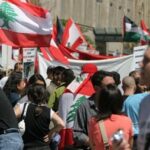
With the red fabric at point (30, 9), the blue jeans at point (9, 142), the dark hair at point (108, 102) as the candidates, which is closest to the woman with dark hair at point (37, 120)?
the blue jeans at point (9, 142)

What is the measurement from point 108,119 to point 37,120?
1.75 m

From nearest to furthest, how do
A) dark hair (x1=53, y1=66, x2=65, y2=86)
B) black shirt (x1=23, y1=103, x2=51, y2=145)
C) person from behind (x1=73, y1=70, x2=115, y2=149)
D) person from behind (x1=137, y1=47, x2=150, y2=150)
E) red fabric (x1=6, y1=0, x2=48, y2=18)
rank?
person from behind (x1=137, y1=47, x2=150, y2=150) < person from behind (x1=73, y1=70, x2=115, y2=149) < black shirt (x1=23, y1=103, x2=51, y2=145) < dark hair (x1=53, y1=66, x2=65, y2=86) < red fabric (x1=6, y1=0, x2=48, y2=18)

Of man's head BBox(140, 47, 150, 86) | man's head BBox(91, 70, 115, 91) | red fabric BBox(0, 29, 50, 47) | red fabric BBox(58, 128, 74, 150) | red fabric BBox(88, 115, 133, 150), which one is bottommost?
red fabric BBox(58, 128, 74, 150)

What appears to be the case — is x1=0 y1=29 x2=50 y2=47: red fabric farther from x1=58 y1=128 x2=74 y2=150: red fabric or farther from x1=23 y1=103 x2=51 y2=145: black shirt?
x1=23 y1=103 x2=51 y2=145: black shirt

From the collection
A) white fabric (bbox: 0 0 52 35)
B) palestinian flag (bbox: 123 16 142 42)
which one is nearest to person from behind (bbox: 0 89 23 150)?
white fabric (bbox: 0 0 52 35)

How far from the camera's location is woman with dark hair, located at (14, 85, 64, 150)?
21.5 feet

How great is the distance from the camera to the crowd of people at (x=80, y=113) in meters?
4.13

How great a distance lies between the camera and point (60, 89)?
27.8 ft

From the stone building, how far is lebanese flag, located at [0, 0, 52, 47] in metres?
44.7

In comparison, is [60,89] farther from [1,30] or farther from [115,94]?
[115,94]

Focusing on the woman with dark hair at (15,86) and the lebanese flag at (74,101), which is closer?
the lebanese flag at (74,101)

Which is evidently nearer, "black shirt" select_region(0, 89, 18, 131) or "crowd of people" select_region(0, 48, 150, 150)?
"crowd of people" select_region(0, 48, 150, 150)

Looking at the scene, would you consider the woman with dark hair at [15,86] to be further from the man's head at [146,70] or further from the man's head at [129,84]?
the man's head at [146,70]

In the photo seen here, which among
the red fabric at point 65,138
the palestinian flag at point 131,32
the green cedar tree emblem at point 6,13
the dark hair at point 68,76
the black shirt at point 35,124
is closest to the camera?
the black shirt at point 35,124
